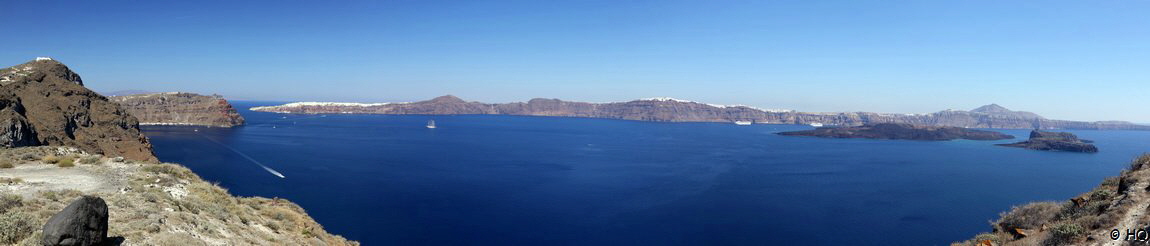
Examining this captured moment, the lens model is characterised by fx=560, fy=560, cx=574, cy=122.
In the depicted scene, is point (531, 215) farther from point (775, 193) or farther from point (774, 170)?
point (774, 170)

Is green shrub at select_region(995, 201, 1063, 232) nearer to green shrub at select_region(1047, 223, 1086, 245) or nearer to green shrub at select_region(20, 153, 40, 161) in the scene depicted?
green shrub at select_region(1047, 223, 1086, 245)

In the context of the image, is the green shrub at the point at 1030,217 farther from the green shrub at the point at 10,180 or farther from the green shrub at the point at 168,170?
the green shrub at the point at 10,180

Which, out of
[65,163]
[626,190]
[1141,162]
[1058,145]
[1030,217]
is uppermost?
[1141,162]

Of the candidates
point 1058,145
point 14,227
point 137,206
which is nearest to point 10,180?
point 137,206

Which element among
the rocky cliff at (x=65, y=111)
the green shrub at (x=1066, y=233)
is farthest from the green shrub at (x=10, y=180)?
the rocky cliff at (x=65, y=111)

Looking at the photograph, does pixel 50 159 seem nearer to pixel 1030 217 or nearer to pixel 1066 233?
pixel 1066 233

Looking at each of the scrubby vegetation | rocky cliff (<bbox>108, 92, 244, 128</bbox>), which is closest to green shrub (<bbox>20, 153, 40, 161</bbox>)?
the scrubby vegetation
